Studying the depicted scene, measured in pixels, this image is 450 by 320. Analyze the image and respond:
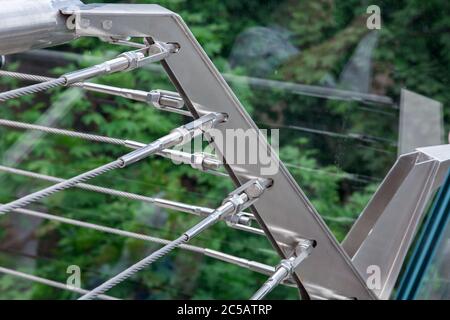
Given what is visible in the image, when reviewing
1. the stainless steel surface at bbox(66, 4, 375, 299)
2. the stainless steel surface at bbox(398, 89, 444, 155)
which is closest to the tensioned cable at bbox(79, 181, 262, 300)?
the stainless steel surface at bbox(66, 4, 375, 299)

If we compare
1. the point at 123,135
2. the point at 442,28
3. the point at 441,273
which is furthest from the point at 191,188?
the point at 441,273

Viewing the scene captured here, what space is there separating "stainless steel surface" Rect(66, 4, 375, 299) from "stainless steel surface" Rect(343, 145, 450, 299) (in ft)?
0.26

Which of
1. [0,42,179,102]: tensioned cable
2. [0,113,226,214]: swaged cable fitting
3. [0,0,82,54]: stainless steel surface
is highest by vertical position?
[0,0,82,54]: stainless steel surface

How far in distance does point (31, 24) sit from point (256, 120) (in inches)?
56.2

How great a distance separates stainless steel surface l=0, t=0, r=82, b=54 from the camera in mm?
737

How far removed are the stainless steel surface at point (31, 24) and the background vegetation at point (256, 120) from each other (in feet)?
4.35

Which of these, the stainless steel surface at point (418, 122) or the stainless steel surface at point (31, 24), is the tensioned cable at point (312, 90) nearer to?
the stainless steel surface at point (418, 122)

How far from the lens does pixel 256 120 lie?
216cm

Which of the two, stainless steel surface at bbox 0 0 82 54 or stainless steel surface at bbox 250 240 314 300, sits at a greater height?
stainless steel surface at bbox 0 0 82 54

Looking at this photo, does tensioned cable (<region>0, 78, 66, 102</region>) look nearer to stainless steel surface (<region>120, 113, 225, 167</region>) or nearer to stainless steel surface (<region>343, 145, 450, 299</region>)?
stainless steel surface (<region>120, 113, 225, 167</region>)

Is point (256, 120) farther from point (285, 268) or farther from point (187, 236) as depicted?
point (187, 236)

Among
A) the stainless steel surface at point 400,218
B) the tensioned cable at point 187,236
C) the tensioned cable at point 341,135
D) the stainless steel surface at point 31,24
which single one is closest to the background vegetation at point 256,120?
the tensioned cable at point 341,135
